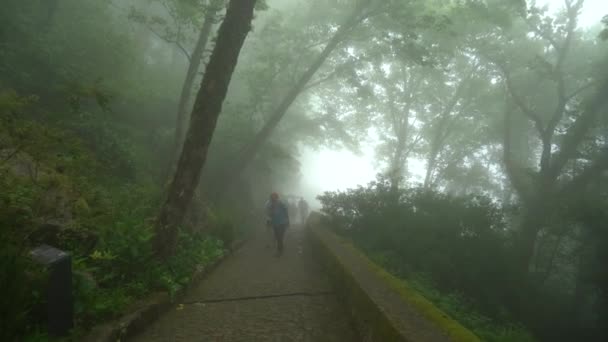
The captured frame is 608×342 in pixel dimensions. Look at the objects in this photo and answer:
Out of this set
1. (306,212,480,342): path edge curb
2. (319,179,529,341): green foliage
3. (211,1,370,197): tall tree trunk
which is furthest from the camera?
(211,1,370,197): tall tree trunk

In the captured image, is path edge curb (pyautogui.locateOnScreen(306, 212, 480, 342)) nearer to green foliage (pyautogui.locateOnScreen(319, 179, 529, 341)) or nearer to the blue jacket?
green foliage (pyautogui.locateOnScreen(319, 179, 529, 341))

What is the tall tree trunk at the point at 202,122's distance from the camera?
5.72m

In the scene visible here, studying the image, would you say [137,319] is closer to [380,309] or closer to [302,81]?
[380,309]

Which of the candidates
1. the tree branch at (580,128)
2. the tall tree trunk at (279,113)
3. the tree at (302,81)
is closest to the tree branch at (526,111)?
the tree branch at (580,128)

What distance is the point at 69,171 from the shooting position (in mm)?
6527

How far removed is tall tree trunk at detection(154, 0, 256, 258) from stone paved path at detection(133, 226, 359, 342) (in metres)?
1.27

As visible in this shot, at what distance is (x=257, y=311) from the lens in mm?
5242

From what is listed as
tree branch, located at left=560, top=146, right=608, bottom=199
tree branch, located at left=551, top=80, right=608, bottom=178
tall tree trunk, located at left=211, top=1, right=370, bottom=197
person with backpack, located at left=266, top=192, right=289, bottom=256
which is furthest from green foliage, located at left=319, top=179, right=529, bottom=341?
tree branch, located at left=551, top=80, right=608, bottom=178

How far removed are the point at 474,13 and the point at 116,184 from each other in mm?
14441

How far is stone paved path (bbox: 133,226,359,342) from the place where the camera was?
14.4ft

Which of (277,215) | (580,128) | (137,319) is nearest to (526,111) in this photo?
(580,128)

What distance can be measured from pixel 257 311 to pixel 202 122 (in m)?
3.24

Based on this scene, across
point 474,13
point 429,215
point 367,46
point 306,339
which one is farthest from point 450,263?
point 367,46

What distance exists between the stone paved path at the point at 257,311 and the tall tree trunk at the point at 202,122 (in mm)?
1269
